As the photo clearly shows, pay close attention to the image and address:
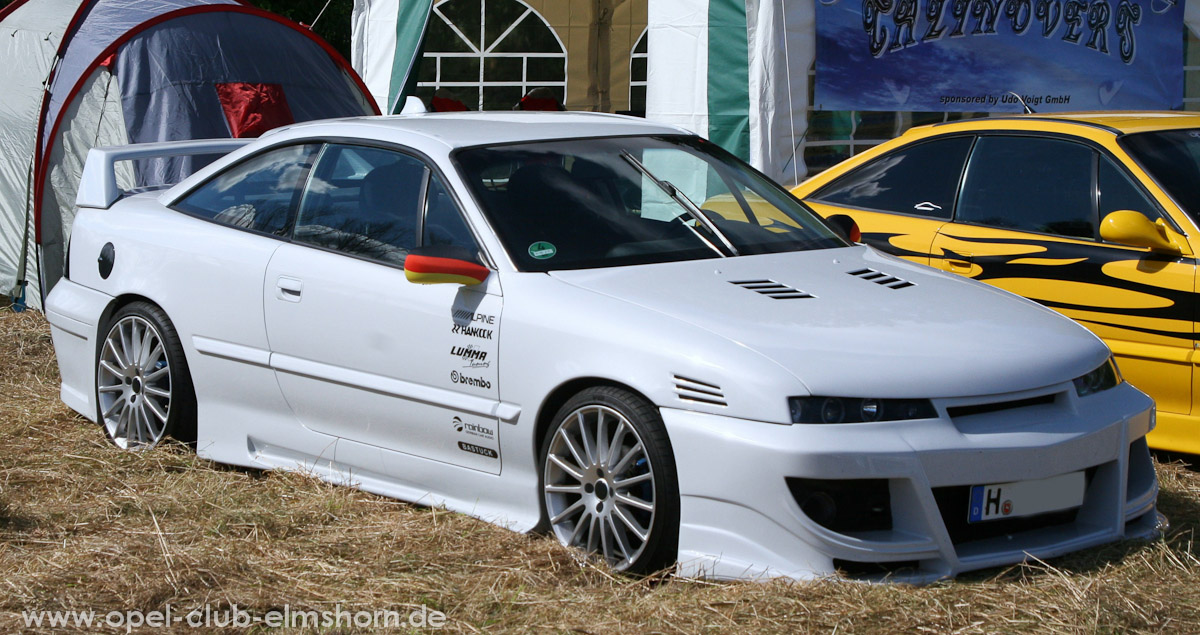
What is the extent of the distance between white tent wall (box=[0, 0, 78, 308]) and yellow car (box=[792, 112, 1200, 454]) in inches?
218

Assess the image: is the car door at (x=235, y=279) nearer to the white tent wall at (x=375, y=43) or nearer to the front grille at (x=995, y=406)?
the front grille at (x=995, y=406)

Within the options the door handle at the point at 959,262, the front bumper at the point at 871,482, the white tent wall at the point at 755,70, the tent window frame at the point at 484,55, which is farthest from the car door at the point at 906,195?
the tent window frame at the point at 484,55

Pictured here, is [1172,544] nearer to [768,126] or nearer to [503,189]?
[503,189]

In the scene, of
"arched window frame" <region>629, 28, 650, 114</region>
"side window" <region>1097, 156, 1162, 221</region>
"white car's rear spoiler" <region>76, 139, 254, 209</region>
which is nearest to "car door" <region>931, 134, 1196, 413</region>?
"side window" <region>1097, 156, 1162, 221</region>

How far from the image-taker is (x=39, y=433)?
19.8 ft

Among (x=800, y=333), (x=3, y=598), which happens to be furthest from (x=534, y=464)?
(x=3, y=598)

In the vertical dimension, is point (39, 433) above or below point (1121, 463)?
below

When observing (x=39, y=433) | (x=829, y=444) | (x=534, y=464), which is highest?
(x=829, y=444)

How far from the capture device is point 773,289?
4277 millimetres

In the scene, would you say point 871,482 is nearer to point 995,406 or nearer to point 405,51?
point 995,406

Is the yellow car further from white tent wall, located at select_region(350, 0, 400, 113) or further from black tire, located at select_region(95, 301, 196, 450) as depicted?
white tent wall, located at select_region(350, 0, 400, 113)

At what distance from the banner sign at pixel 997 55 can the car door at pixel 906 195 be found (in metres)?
3.73

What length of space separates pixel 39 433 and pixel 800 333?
12.3ft

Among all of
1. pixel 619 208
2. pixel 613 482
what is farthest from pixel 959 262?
pixel 613 482
